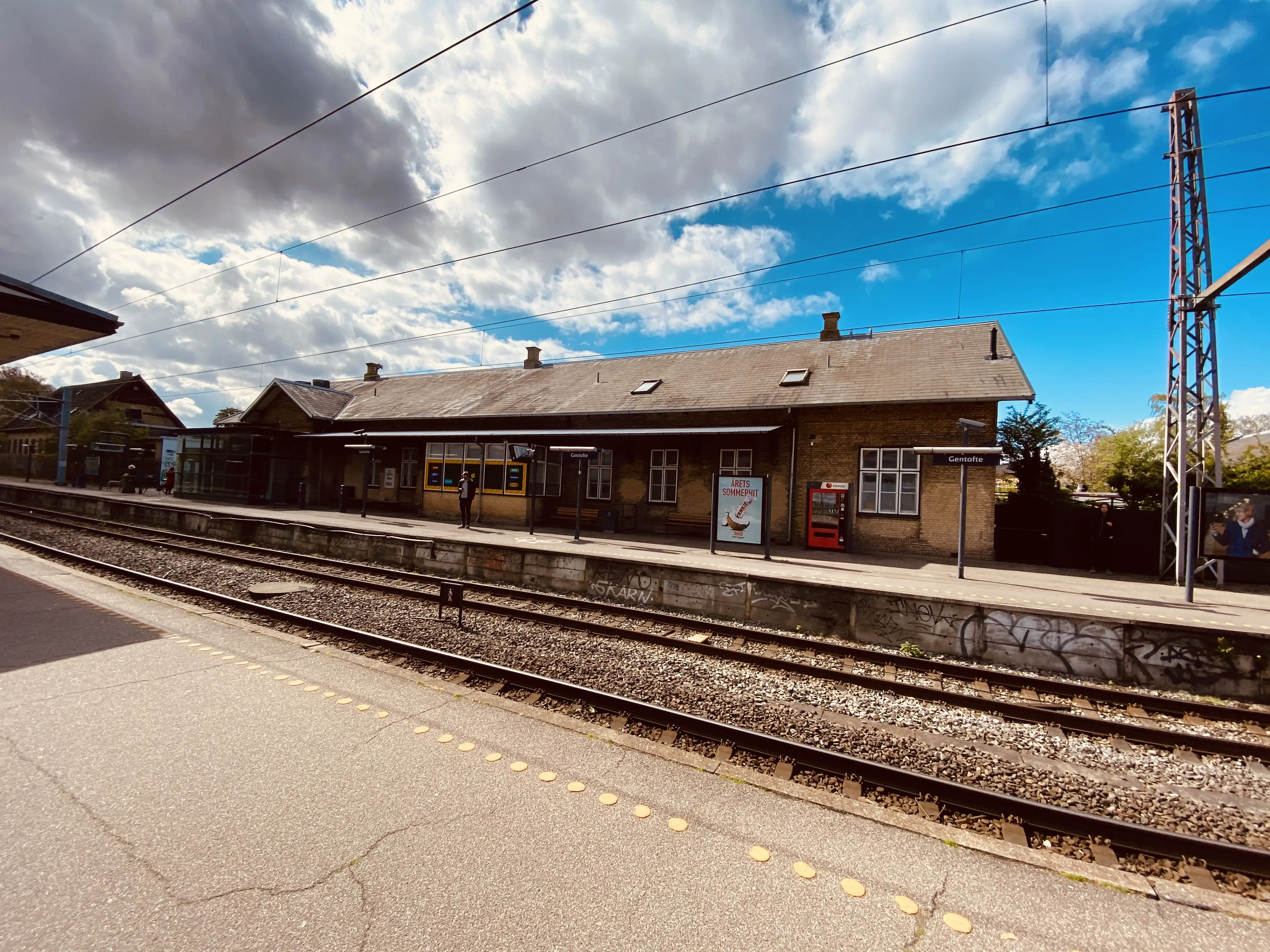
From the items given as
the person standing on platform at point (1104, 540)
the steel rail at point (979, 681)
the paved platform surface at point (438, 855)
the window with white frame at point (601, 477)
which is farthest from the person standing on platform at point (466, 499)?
the person standing on platform at point (1104, 540)

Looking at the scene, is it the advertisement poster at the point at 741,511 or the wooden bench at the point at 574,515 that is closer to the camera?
the advertisement poster at the point at 741,511

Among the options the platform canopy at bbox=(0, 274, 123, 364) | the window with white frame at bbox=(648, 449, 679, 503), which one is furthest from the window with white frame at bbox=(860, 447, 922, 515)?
the platform canopy at bbox=(0, 274, 123, 364)

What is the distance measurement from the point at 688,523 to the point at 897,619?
1117 cm

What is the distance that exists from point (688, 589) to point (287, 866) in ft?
24.0

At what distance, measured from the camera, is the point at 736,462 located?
18.4 m

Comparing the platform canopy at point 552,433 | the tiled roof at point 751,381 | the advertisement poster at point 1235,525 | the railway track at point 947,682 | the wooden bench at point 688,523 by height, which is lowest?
the railway track at point 947,682

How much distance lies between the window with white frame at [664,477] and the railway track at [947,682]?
9551 millimetres

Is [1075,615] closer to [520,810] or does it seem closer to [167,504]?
[520,810]

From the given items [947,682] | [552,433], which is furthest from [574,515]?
[947,682]

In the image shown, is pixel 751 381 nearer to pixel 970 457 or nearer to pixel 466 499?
pixel 970 457

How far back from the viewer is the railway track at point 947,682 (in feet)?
17.8

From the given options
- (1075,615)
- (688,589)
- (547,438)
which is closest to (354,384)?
(547,438)

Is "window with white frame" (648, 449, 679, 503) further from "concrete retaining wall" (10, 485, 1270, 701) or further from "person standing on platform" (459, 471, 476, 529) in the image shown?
"concrete retaining wall" (10, 485, 1270, 701)

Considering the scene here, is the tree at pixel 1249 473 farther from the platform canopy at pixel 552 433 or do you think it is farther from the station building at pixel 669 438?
the platform canopy at pixel 552 433
